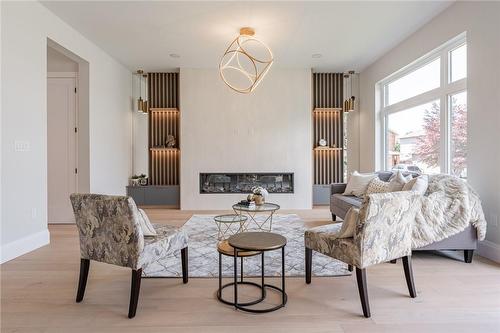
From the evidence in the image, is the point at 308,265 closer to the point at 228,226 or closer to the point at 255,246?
the point at 255,246

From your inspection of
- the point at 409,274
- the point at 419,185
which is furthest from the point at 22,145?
the point at 419,185

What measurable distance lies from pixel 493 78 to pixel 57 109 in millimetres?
6190

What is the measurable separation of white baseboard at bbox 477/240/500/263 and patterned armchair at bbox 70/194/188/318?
3.49 metres

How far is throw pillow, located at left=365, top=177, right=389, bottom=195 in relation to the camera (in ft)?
13.3

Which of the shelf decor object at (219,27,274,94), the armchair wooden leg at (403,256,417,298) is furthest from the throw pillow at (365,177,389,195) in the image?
the shelf decor object at (219,27,274,94)

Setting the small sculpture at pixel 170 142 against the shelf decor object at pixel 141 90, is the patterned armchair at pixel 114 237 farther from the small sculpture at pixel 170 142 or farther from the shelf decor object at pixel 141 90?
the shelf decor object at pixel 141 90

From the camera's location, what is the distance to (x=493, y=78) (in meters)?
3.11

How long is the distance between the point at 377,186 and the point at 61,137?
5.22m

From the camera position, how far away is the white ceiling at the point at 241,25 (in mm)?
3691

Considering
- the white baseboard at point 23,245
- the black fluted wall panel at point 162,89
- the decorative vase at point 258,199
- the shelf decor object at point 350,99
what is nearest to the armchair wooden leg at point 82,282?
the white baseboard at point 23,245

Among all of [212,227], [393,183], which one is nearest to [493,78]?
[393,183]

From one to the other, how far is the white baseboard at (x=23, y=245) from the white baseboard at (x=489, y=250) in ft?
17.6

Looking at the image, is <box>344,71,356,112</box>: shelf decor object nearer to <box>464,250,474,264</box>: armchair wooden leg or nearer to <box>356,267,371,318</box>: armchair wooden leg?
<box>464,250,474,264</box>: armchair wooden leg

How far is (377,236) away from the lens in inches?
80.0
